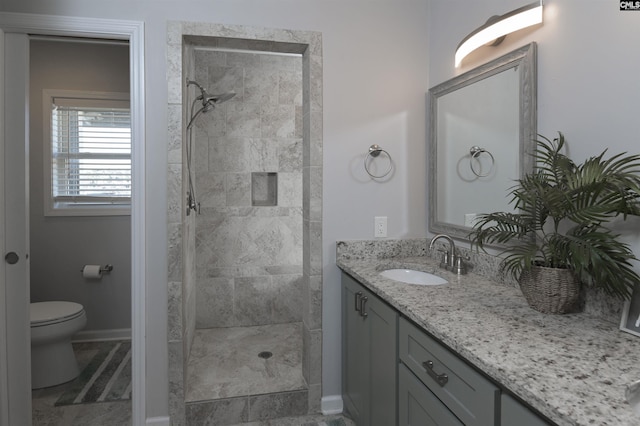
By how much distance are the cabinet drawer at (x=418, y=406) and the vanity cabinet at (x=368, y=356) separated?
0.07 meters

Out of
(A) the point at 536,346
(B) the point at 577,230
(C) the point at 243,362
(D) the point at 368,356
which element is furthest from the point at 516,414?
(C) the point at 243,362

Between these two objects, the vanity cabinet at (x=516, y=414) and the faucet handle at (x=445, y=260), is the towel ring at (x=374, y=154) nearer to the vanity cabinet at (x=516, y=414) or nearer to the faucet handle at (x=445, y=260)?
the faucet handle at (x=445, y=260)

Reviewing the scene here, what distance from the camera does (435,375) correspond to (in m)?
1.16

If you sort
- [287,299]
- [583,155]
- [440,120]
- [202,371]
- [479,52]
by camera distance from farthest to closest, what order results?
[287,299] < [202,371] < [440,120] < [479,52] < [583,155]

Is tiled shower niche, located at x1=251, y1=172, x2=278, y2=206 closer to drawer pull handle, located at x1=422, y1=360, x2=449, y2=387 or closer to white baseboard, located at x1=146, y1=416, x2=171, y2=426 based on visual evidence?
white baseboard, located at x1=146, y1=416, x2=171, y2=426

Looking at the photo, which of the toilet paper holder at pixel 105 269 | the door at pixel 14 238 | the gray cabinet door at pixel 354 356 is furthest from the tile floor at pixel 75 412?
the gray cabinet door at pixel 354 356

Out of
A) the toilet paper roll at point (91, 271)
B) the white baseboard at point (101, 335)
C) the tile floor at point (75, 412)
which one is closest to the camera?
the tile floor at point (75, 412)

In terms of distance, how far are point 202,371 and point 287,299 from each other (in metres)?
1.18

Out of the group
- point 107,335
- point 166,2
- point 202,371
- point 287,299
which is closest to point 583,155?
point 166,2

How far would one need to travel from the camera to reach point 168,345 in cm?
202

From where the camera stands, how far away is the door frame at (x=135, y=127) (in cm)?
188

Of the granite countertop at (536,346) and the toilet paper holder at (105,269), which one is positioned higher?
the granite countertop at (536,346)

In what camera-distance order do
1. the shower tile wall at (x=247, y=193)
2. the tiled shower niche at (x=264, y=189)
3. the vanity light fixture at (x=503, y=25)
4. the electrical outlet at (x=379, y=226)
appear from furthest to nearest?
the tiled shower niche at (x=264, y=189)
the shower tile wall at (x=247, y=193)
the electrical outlet at (x=379, y=226)
the vanity light fixture at (x=503, y=25)

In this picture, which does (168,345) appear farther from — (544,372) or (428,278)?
(544,372)
